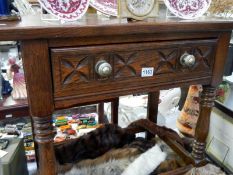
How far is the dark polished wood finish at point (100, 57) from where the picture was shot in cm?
44

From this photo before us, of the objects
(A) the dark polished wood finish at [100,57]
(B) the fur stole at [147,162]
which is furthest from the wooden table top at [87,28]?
(B) the fur stole at [147,162]

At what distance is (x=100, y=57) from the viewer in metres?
0.49

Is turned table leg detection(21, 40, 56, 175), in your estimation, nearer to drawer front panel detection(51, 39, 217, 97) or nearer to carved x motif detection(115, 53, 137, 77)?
drawer front panel detection(51, 39, 217, 97)

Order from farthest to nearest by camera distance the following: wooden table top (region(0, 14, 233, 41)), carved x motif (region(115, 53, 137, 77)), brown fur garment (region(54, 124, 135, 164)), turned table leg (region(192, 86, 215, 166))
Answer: brown fur garment (region(54, 124, 135, 164)) → turned table leg (region(192, 86, 215, 166)) → carved x motif (region(115, 53, 137, 77)) → wooden table top (region(0, 14, 233, 41))

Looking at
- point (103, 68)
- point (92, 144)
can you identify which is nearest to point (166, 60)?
point (103, 68)

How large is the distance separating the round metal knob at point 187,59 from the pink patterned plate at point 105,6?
0.20 meters

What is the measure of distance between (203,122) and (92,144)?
1.28 ft

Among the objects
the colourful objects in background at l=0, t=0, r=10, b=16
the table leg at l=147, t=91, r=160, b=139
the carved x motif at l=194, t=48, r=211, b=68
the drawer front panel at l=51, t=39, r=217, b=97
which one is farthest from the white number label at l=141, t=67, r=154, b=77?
the table leg at l=147, t=91, r=160, b=139

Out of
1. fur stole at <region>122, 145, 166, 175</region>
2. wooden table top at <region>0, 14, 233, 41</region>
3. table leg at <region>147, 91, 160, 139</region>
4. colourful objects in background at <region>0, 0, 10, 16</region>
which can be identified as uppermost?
colourful objects in background at <region>0, 0, 10, 16</region>

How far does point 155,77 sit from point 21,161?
1.60ft

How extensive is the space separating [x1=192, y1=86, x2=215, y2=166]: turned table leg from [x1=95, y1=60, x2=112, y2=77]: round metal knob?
1.04 ft

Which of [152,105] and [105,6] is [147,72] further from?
[152,105]

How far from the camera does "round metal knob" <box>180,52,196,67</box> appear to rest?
0.56 meters

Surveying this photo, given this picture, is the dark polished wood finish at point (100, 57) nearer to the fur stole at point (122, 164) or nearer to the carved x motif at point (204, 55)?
the carved x motif at point (204, 55)
